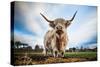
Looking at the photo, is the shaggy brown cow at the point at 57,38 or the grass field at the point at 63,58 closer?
the grass field at the point at 63,58

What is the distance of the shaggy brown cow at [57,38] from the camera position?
232cm

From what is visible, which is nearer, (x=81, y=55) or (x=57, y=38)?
(x=57, y=38)

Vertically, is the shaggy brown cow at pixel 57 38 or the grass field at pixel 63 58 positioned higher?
the shaggy brown cow at pixel 57 38

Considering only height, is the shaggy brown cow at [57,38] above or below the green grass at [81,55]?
above

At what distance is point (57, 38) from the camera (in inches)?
92.5

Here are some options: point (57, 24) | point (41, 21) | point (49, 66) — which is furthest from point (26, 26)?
point (49, 66)

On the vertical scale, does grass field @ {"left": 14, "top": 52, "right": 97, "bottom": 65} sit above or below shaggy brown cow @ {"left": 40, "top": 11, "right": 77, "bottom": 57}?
below

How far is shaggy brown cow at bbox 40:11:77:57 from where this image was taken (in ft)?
7.61

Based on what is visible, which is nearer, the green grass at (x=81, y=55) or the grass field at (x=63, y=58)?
the grass field at (x=63, y=58)

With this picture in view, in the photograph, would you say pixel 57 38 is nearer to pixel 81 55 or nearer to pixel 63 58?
pixel 63 58

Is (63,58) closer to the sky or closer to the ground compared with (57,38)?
closer to the ground

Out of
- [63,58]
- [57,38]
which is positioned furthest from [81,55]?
[57,38]

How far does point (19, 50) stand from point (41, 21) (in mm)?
397
